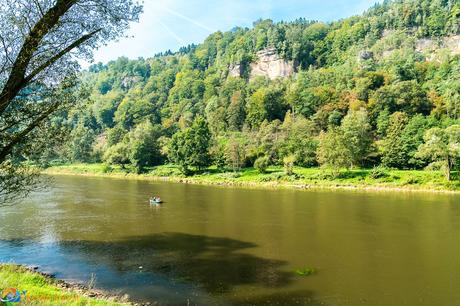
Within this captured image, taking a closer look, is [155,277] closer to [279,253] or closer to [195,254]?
[195,254]

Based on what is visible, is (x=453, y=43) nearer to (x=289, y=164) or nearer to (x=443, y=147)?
(x=443, y=147)

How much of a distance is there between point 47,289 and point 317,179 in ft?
218

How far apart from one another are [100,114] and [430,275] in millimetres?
185642

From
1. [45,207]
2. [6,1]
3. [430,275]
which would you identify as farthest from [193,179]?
[6,1]

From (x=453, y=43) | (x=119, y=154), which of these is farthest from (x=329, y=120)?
(x=453, y=43)

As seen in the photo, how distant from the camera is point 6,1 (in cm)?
1294

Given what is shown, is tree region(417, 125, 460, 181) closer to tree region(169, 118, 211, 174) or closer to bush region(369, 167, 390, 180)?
bush region(369, 167, 390, 180)

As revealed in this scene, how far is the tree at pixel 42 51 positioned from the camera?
38.2 feet

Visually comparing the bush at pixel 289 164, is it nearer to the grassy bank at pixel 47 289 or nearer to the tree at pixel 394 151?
the tree at pixel 394 151

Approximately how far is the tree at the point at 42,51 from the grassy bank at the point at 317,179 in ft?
213

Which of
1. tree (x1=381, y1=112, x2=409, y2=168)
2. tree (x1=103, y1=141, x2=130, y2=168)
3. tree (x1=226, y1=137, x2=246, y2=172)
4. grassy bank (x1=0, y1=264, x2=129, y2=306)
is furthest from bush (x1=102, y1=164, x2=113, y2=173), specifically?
grassy bank (x1=0, y1=264, x2=129, y2=306)

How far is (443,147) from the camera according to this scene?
67438mm

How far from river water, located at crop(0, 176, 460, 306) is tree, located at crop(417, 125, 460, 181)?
19036 mm

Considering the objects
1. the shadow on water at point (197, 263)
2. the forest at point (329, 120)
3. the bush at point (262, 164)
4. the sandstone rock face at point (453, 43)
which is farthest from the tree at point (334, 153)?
the sandstone rock face at point (453, 43)
